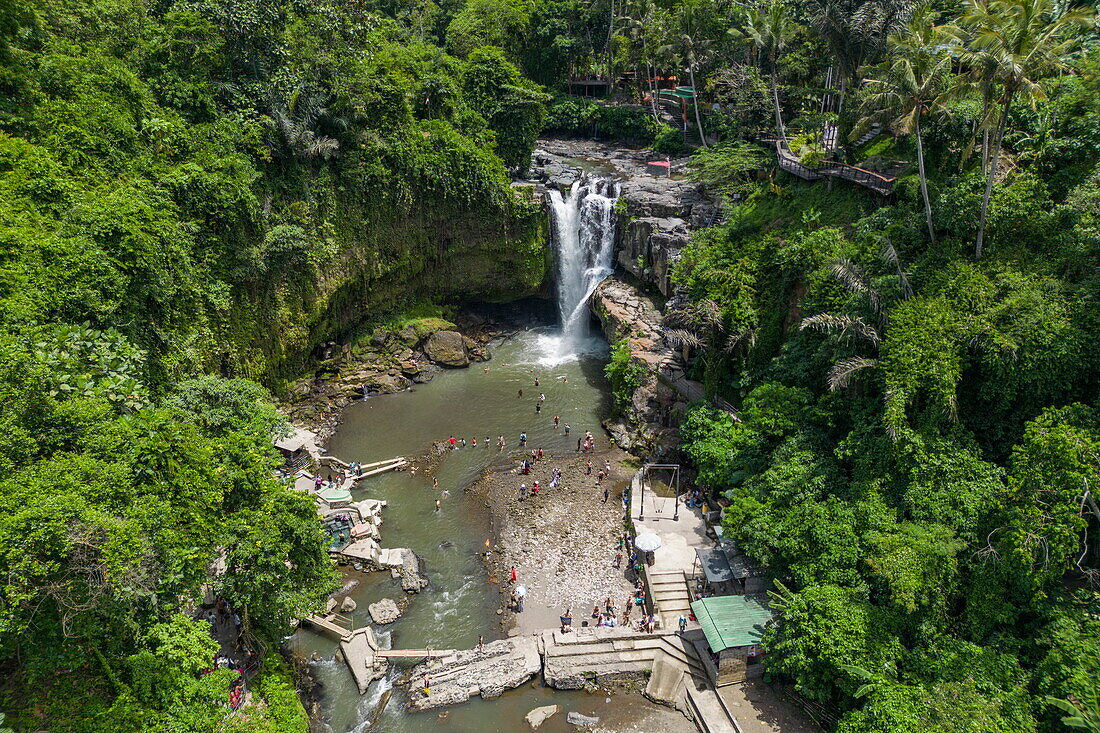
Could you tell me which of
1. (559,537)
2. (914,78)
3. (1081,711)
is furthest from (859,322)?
(559,537)

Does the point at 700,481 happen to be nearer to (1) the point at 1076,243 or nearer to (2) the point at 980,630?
(2) the point at 980,630

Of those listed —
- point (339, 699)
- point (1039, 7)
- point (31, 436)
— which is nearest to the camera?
point (31, 436)

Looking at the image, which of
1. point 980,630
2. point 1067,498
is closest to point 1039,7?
point 1067,498

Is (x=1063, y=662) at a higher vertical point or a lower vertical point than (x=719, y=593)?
higher

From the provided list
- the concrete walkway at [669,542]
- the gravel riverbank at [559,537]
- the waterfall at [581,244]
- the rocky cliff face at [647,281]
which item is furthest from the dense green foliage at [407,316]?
the waterfall at [581,244]

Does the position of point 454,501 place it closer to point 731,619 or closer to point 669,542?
point 669,542

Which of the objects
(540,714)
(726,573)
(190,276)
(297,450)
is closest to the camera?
(540,714)
